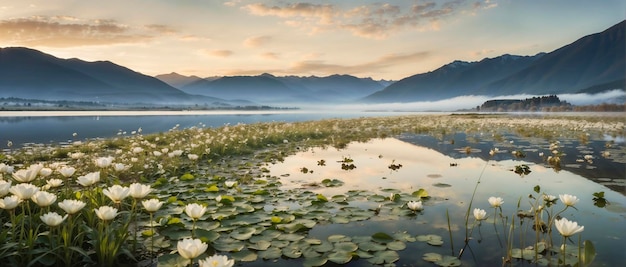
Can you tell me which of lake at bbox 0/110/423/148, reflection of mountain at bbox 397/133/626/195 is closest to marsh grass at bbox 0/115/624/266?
reflection of mountain at bbox 397/133/626/195

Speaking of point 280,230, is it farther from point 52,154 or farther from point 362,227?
point 52,154

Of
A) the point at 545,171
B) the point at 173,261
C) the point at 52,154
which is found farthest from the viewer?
the point at 52,154

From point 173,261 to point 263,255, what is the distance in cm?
114

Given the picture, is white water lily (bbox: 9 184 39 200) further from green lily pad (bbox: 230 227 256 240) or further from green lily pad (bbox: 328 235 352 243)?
green lily pad (bbox: 328 235 352 243)

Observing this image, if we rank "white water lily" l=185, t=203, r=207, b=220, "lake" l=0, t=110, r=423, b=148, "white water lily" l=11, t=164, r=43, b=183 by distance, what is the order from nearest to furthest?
"white water lily" l=185, t=203, r=207, b=220, "white water lily" l=11, t=164, r=43, b=183, "lake" l=0, t=110, r=423, b=148

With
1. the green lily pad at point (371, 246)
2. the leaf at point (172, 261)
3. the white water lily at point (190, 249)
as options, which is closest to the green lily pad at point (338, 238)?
the green lily pad at point (371, 246)

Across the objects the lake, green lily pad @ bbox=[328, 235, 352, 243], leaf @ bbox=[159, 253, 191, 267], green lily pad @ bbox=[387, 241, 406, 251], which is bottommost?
the lake

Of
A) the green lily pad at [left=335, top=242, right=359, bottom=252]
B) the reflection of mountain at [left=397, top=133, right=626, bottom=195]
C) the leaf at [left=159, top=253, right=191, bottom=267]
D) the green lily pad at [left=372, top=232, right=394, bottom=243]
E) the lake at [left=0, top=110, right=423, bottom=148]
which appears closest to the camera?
the leaf at [left=159, top=253, right=191, bottom=267]

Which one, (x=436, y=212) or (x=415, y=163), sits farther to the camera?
(x=415, y=163)

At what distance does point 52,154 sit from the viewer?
45.4 feet

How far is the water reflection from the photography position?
5312mm

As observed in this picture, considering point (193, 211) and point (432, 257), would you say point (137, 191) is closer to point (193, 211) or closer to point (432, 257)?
point (193, 211)

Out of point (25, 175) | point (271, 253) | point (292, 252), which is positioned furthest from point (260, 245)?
point (25, 175)

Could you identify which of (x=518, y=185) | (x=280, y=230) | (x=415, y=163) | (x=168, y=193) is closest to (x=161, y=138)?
(x=168, y=193)
